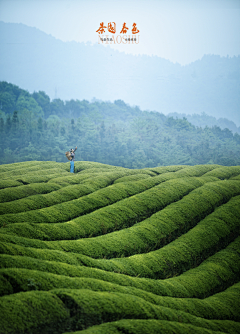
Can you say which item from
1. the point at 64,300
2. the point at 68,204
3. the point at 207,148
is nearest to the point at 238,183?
the point at 68,204

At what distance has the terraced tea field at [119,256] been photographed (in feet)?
22.7

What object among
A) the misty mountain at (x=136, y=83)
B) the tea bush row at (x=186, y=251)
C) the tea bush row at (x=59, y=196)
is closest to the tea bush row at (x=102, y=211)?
the tea bush row at (x=59, y=196)

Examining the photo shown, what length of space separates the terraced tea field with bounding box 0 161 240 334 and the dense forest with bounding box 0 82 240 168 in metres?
53.4

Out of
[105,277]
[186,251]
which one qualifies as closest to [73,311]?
[105,277]

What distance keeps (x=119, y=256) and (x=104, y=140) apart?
78.4m

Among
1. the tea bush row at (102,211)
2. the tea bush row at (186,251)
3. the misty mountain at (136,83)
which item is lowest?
the tea bush row at (186,251)

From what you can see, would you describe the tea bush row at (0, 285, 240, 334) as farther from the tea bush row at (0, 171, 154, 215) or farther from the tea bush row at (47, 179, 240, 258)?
the tea bush row at (0, 171, 154, 215)

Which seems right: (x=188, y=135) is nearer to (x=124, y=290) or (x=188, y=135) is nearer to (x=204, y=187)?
(x=204, y=187)

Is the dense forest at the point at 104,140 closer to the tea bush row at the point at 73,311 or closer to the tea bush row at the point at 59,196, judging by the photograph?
the tea bush row at the point at 59,196

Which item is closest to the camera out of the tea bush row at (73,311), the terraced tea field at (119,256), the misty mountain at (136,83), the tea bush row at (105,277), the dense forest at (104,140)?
the tea bush row at (73,311)

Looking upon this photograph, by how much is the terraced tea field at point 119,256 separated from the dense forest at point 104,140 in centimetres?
5342

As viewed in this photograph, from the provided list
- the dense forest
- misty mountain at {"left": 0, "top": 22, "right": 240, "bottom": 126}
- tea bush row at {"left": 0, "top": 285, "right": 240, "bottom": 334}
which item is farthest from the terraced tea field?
misty mountain at {"left": 0, "top": 22, "right": 240, "bottom": 126}

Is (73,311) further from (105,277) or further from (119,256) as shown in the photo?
(119,256)

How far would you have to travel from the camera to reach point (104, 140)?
90188 millimetres
